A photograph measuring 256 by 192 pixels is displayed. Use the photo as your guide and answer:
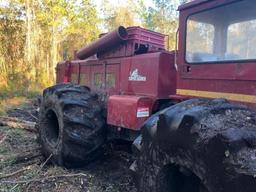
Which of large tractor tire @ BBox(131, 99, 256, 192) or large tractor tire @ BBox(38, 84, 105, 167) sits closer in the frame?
large tractor tire @ BBox(131, 99, 256, 192)

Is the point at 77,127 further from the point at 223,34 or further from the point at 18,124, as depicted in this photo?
the point at 18,124

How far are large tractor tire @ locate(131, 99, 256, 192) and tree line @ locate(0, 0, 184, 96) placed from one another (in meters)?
10.5

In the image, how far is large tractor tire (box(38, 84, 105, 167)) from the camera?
512 centimetres

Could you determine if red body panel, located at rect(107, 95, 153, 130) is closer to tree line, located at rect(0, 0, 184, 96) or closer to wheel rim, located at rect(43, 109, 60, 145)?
wheel rim, located at rect(43, 109, 60, 145)

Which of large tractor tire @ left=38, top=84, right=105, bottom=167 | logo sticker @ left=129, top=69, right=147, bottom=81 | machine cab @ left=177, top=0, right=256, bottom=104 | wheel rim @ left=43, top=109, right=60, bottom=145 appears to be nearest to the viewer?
machine cab @ left=177, top=0, right=256, bottom=104

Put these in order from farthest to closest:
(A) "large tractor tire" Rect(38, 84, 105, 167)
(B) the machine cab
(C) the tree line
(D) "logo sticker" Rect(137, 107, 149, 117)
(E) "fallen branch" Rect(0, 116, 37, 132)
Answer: (C) the tree line, (E) "fallen branch" Rect(0, 116, 37, 132), (A) "large tractor tire" Rect(38, 84, 105, 167), (D) "logo sticker" Rect(137, 107, 149, 117), (B) the machine cab

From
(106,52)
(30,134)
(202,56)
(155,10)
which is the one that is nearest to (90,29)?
(155,10)

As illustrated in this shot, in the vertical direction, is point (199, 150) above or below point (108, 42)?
below

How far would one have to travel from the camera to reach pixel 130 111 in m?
4.58

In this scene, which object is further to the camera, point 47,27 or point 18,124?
point 47,27

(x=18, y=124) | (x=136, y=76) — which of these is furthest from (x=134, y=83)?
(x=18, y=124)

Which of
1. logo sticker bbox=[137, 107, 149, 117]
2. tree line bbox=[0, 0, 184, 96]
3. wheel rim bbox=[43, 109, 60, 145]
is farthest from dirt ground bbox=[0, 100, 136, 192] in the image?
tree line bbox=[0, 0, 184, 96]

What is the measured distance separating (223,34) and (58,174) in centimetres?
283

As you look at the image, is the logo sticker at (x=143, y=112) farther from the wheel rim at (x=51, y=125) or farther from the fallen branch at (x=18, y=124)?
the fallen branch at (x=18, y=124)
